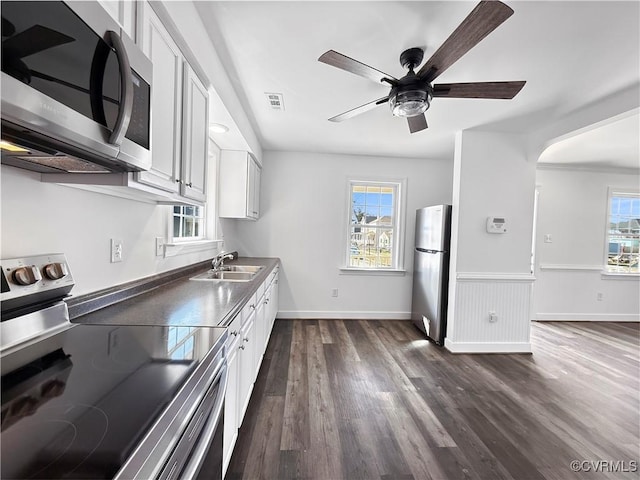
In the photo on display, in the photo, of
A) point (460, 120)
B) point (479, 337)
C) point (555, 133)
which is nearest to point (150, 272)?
point (460, 120)

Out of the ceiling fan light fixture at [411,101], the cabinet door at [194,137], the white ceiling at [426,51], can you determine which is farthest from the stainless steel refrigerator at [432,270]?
the cabinet door at [194,137]

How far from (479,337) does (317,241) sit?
239cm

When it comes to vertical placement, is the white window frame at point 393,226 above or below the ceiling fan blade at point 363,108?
below

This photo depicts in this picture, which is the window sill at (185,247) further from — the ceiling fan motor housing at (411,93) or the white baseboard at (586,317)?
the white baseboard at (586,317)

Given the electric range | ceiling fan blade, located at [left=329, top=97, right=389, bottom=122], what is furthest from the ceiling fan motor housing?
the electric range

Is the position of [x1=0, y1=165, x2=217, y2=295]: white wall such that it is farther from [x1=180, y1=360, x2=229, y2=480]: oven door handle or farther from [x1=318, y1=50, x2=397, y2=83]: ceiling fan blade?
[x1=318, y1=50, x2=397, y2=83]: ceiling fan blade

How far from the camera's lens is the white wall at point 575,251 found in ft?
14.8

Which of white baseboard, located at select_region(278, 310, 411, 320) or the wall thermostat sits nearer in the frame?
the wall thermostat

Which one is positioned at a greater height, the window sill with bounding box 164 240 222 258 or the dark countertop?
the window sill with bounding box 164 240 222 258

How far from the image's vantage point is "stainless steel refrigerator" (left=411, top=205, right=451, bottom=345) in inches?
133

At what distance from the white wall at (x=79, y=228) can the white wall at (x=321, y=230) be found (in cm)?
241

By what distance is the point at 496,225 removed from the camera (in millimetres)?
3203

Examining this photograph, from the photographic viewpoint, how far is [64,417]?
565mm

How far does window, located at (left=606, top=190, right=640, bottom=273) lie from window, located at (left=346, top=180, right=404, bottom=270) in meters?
3.51
